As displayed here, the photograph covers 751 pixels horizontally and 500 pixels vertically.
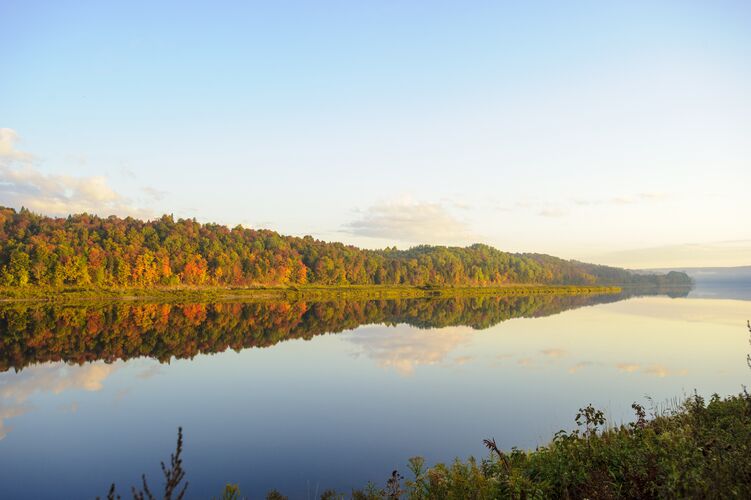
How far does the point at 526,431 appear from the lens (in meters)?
18.8

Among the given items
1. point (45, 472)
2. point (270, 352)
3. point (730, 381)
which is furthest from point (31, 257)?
point (730, 381)

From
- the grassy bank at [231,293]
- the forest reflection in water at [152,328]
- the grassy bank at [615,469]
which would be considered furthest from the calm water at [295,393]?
the grassy bank at [231,293]

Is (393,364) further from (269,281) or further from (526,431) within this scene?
(269,281)

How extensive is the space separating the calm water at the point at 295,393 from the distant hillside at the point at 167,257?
145 feet

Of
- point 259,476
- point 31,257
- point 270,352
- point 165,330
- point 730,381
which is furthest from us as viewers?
point 31,257

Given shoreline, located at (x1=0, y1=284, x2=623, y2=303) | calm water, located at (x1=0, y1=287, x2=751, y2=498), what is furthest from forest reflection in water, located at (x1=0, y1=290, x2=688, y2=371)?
shoreline, located at (x1=0, y1=284, x2=623, y2=303)

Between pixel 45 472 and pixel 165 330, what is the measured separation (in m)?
35.5

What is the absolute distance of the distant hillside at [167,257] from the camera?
297 ft

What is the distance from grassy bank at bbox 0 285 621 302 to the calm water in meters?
35.3

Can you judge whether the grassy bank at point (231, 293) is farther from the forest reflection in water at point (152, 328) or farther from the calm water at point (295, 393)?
the calm water at point (295, 393)

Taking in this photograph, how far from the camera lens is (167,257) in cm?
11438

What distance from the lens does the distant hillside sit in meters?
90.4

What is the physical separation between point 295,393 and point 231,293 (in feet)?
303

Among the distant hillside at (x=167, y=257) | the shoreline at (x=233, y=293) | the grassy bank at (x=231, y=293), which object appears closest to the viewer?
the shoreline at (x=233, y=293)
